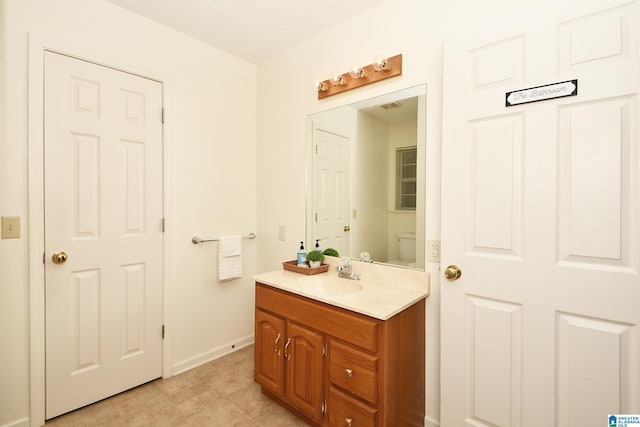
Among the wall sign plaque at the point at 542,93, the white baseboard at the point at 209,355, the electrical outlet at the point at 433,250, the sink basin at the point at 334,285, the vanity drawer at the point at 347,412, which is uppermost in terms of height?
the wall sign plaque at the point at 542,93

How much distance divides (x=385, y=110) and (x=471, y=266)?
109 centimetres

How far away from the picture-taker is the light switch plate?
5.36ft

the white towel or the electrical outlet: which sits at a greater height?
the electrical outlet

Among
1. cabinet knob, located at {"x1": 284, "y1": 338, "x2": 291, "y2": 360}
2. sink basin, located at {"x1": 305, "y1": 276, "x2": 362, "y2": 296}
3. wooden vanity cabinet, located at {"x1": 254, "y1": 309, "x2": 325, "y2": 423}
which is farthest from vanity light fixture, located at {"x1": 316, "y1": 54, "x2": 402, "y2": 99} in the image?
cabinet knob, located at {"x1": 284, "y1": 338, "x2": 291, "y2": 360}

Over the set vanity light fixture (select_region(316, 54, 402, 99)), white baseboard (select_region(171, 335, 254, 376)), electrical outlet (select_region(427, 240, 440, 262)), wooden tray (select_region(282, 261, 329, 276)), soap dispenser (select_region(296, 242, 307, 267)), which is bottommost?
white baseboard (select_region(171, 335, 254, 376))

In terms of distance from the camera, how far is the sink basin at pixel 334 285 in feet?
6.16

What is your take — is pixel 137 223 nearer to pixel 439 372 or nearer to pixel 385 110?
pixel 385 110

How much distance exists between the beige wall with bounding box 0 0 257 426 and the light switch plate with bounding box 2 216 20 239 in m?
0.03

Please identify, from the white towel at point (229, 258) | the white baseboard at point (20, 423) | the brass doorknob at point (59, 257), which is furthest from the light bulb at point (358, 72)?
the white baseboard at point (20, 423)

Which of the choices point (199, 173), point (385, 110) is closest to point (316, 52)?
point (385, 110)

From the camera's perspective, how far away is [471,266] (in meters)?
1.45

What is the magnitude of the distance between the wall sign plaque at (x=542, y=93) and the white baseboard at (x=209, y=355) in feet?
8.75

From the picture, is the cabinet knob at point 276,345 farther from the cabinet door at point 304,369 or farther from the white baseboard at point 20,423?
the white baseboard at point 20,423

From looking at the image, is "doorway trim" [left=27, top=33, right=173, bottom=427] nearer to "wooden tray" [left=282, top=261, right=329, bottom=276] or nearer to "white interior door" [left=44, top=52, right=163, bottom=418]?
"white interior door" [left=44, top=52, right=163, bottom=418]
